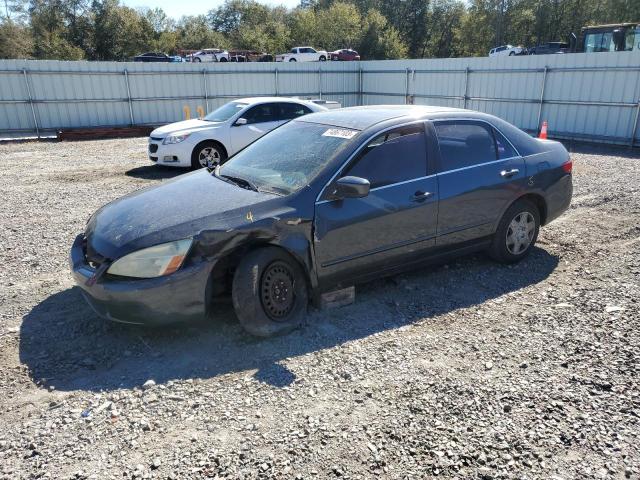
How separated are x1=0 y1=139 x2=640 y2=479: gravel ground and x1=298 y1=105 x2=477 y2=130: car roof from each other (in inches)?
60.8

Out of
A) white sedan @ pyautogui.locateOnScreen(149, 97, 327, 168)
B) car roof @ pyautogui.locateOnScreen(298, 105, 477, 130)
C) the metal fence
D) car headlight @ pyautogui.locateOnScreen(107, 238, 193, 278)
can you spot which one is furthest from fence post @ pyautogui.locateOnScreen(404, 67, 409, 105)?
car headlight @ pyautogui.locateOnScreen(107, 238, 193, 278)

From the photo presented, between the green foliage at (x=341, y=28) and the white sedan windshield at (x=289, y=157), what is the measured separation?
52979 mm

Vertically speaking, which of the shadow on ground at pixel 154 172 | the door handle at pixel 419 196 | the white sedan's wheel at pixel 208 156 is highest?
the door handle at pixel 419 196

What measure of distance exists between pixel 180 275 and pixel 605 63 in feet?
47.6

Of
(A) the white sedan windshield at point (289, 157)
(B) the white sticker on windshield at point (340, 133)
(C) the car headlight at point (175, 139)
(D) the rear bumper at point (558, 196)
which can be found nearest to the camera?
(A) the white sedan windshield at point (289, 157)

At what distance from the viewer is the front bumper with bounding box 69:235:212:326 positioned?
140 inches

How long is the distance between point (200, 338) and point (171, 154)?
7.44 m

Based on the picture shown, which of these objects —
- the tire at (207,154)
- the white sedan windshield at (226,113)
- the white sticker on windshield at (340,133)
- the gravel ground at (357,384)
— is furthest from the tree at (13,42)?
the white sticker on windshield at (340,133)

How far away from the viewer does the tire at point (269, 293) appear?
148 inches

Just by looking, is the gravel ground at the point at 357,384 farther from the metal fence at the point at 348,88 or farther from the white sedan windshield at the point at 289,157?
the metal fence at the point at 348,88

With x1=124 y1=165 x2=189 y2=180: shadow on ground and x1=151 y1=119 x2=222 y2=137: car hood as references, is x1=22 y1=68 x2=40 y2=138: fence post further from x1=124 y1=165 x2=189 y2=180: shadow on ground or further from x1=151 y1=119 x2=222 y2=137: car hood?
x1=151 y1=119 x2=222 y2=137: car hood

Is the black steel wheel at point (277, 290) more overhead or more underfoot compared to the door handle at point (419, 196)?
more underfoot

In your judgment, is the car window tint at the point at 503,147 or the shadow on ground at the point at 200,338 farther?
the car window tint at the point at 503,147

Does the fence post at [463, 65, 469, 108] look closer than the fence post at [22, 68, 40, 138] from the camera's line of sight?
No
